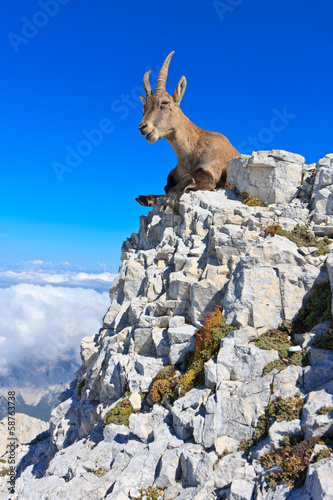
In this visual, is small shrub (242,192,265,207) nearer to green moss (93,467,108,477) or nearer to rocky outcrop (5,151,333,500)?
rocky outcrop (5,151,333,500)

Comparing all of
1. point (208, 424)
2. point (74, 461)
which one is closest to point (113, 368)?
point (74, 461)

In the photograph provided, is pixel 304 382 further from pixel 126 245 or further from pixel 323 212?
pixel 126 245

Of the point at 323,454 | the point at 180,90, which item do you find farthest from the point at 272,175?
the point at 323,454

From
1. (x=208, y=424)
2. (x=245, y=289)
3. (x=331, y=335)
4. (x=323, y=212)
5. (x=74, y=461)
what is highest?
(x=323, y=212)

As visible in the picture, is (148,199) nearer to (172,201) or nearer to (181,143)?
(172,201)

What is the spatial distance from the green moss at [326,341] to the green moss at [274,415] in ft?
7.06

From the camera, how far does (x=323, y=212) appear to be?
18672 millimetres

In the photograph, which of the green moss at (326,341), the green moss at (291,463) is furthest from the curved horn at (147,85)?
the green moss at (291,463)

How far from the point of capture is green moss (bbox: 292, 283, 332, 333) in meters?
12.6

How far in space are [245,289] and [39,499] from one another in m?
12.4

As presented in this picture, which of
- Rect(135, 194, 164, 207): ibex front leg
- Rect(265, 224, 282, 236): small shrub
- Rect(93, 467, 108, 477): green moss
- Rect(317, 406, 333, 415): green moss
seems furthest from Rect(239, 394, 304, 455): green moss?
Rect(135, 194, 164, 207): ibex front leg

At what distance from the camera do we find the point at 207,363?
40.4 ft

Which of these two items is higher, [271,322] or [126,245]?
[126,245]

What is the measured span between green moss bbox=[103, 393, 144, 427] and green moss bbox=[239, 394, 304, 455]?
5.95 m
